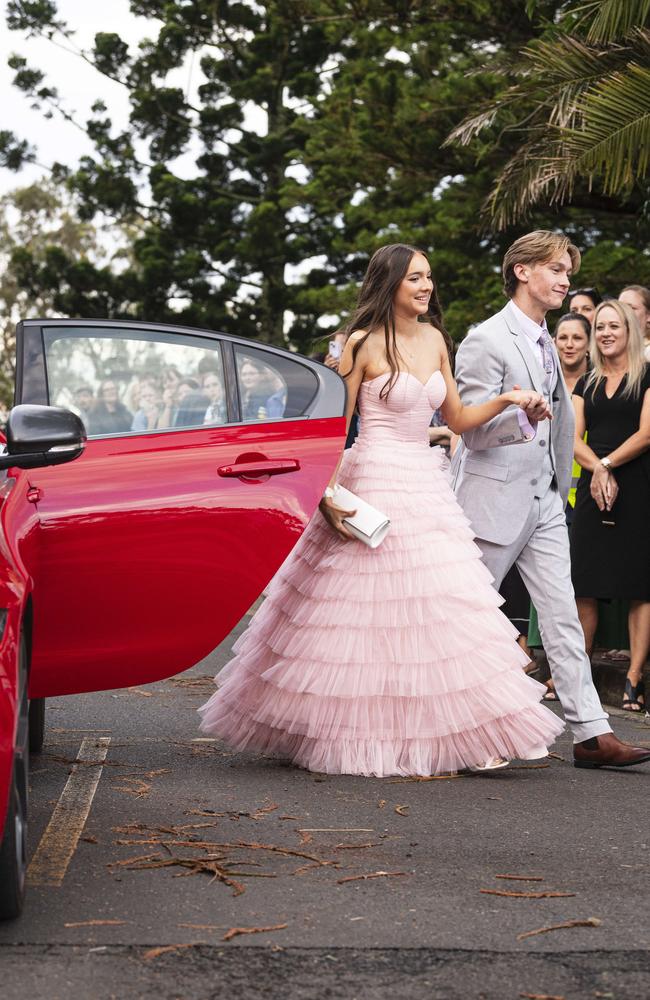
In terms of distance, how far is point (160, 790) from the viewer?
217 inches

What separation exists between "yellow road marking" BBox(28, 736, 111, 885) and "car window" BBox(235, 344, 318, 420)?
147 cm

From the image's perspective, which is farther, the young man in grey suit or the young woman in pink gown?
the young man in grey suit

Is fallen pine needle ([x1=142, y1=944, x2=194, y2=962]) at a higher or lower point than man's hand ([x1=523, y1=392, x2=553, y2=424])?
lower

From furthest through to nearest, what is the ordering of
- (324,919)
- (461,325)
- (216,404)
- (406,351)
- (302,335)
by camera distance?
1. (302,335)
2. (461,325)
3. (406,351)
4. (216,404)
5. (324,919)

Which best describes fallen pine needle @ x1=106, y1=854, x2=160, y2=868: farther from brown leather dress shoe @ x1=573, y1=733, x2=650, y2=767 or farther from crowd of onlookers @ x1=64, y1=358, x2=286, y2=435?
brown leather dress shoe @ x1=573, y1=733, x2=650, y2=767

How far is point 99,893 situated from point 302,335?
33637 mm

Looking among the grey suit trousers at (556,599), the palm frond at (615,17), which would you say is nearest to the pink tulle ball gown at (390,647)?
the grey suit trousers at (556,599)

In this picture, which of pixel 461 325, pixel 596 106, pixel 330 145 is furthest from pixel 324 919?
pixel 330 145

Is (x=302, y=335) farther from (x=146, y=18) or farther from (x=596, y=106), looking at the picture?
(x=596, y=106)

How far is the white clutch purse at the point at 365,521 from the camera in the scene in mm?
5945

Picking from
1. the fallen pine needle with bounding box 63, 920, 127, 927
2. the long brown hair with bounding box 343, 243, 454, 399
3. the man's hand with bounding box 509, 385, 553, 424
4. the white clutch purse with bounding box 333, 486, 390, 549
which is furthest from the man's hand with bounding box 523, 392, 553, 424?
the fallen pine needle with bounding box 63, 920, 127, 927

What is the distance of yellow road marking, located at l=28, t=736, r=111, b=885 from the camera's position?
4309 mm

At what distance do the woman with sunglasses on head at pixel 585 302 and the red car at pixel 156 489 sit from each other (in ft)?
14.2

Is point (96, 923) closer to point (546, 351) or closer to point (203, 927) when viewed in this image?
point (203, 927)
